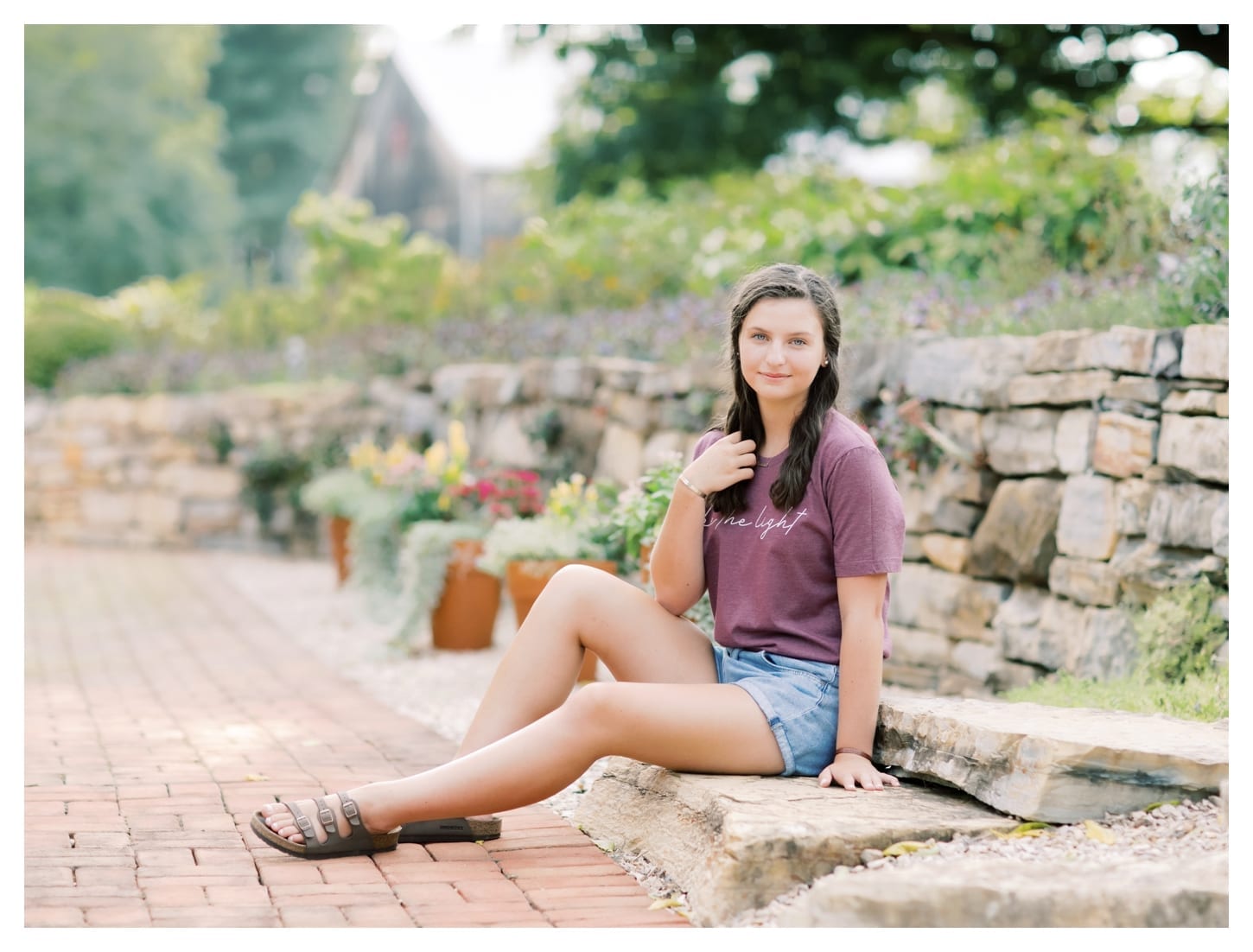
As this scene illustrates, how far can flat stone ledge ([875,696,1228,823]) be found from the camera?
252cm

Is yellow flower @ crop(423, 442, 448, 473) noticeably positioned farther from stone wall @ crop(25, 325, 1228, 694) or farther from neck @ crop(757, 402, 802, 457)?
neck @ crop(757, 402, 802, 457)

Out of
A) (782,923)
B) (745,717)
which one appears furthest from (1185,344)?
(782,923)

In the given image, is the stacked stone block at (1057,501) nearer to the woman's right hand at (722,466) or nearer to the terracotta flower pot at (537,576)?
the terracotta flower pot at (537,576)

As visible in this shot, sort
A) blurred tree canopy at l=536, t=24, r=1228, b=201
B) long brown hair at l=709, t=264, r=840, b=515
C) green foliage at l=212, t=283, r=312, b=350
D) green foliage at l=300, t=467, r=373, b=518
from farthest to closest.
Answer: green foliage at l=212, t=283, r=312, b=350, blurred tree canopy at l=536, t=24, r=1228, b=201, green foliage at l=300, t=467, r=373, b=518, long brown hair at l=709, t=264, r=840, b=515

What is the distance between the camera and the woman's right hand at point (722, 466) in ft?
9.31

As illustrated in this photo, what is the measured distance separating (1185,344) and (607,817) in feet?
7.55

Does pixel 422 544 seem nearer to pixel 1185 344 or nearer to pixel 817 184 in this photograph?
pixel 1185 344

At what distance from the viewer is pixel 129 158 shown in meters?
25.1

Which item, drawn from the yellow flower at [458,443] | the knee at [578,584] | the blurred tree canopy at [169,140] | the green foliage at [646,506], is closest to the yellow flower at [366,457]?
the yellow flower at [458,443]

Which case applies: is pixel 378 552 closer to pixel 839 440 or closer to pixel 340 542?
pixel 340 542

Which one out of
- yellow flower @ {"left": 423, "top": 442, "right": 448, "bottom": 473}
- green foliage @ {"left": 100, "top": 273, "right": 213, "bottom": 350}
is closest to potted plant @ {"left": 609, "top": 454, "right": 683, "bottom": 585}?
yellow flower @ {"left": 423, "top": 442, "right": 448, "bottom": 473}

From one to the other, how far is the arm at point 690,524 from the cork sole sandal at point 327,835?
2.56 ft

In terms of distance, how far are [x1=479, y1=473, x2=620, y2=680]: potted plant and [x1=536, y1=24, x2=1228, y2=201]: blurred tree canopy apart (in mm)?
4305
